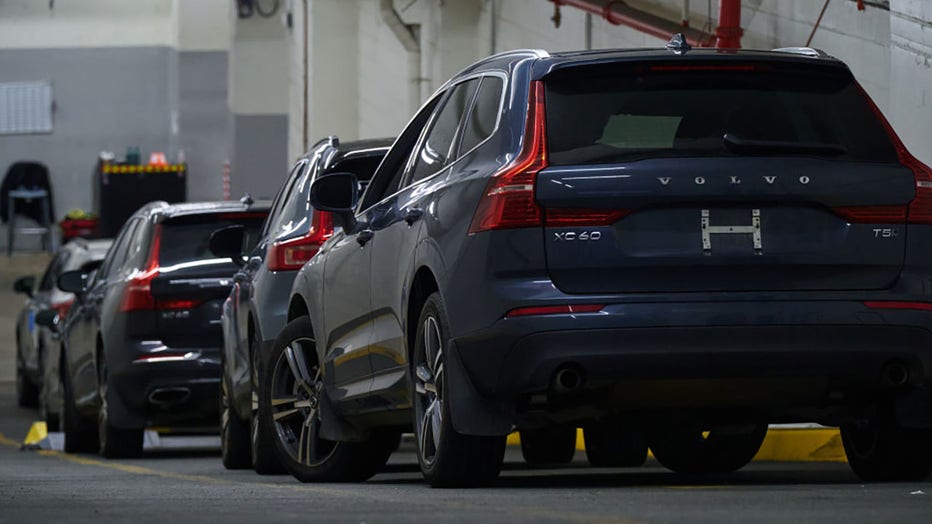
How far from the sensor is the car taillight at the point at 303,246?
32.9ft

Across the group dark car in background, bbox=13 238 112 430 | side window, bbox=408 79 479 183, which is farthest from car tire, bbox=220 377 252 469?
dark car in background, bbox=13 238 112 430

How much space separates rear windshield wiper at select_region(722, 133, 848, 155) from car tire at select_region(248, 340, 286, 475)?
3437 millimetres

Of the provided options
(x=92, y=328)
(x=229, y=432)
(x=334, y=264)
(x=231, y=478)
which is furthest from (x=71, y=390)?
(x=334, y=264)

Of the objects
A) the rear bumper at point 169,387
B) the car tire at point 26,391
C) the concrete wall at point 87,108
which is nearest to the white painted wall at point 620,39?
the rear bumper at point 169,387

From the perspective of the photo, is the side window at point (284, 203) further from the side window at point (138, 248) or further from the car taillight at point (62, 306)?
the car taillight at point (62, 306)

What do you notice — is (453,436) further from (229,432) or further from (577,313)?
(229,432)

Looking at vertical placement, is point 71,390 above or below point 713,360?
below

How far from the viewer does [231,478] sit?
32.1 ft

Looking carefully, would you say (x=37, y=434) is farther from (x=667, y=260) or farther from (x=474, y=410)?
(x=667, y=260)

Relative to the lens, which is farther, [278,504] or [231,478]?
[231,478]

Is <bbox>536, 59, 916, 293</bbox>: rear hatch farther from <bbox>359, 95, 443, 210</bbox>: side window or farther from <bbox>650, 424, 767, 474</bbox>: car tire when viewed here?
<bbox>650, 424, 767, 474</bbox>: car tire

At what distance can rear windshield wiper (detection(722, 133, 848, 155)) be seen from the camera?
22.7 feet

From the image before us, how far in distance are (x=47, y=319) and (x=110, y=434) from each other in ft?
13.7

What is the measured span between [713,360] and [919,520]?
1.10 metres
